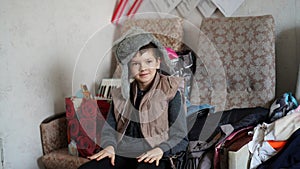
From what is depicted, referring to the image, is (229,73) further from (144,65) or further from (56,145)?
(56,145)

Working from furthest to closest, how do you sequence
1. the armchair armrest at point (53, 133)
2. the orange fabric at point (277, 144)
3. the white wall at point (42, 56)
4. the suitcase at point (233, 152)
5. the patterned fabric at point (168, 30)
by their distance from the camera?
1. the patterned fabric at point (168, 30)
2. the armchair armrest at point (53, 133)
3. the white wall at point (42, 56)
4. the orange fabric at point (277, 144)
5. the suitcase at point (233, 152)

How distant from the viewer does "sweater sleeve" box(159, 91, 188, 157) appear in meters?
1.59

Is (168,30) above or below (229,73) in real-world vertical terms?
above

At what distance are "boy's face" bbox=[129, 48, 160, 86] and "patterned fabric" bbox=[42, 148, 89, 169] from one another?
0.71 m

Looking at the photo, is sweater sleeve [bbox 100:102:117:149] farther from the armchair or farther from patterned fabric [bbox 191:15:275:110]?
patterned fabric [bbox 191:15:275:110]

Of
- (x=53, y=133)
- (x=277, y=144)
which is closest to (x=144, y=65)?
(x=277, y=144)

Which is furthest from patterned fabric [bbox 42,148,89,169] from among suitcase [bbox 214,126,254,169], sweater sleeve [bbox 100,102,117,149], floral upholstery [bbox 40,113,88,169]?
suitcase [bbox 214,126,254,169]

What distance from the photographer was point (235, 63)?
7.55 ft

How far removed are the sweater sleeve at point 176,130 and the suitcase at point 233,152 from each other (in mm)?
167

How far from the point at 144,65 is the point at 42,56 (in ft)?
3.02

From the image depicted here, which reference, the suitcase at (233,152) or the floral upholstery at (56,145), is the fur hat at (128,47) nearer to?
the suitcase at (233,152)

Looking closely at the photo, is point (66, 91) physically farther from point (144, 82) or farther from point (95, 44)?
point (144, 82)

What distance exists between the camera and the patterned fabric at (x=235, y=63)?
2.21m

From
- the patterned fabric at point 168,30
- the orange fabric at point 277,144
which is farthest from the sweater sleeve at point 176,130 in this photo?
the patterned fabric at point 168,30
